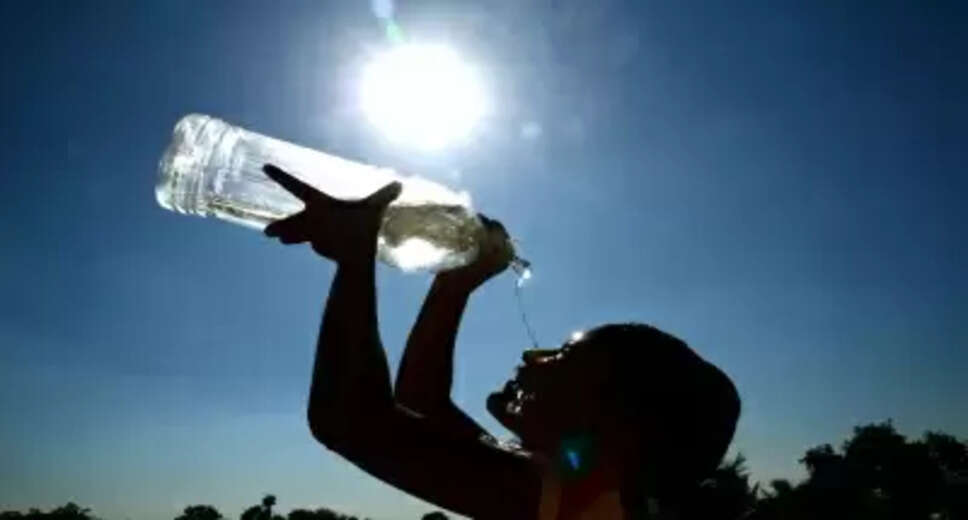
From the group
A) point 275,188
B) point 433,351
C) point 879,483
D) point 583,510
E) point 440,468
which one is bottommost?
point 583,510

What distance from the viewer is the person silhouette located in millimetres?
1970

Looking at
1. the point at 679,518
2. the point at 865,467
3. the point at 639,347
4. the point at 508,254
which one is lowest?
the point at 679,518

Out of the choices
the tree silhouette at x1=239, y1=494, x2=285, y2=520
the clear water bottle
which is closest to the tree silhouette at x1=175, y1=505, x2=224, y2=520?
the tree silhouette at x1=239, y1=494, x2=285, y2=520

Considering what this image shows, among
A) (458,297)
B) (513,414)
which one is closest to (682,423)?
(513,414)

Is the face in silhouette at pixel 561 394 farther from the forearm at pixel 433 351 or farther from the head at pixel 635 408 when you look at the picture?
the forearm at pixel 433 351

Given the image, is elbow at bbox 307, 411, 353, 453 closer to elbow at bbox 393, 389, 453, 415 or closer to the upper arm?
the upper arm

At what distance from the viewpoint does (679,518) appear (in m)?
1.87

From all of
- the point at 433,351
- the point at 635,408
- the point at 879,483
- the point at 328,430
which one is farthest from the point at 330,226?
the point at 879,483

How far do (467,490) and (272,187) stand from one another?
2.85 meters

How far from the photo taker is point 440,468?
2229 mm

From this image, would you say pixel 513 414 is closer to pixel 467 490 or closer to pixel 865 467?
pixel 467 490

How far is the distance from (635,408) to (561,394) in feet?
0.71

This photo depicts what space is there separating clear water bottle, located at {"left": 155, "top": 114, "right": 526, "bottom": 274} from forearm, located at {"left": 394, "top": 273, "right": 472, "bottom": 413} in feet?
1.17

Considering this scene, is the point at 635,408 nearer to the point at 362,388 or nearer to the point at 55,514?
the point at 362,388
